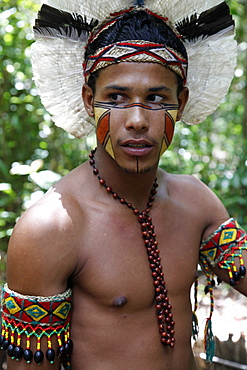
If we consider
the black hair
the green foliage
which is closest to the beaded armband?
the black hair

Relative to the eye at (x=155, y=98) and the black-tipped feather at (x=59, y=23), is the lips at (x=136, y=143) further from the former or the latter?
the black-tipped feather at (x=59, y=23)

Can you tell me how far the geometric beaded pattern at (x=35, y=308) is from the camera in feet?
5.15

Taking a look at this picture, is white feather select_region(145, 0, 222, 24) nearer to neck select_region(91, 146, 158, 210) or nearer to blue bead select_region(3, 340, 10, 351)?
neck select_region(91, 146, 158, 210)

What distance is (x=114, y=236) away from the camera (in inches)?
69.0

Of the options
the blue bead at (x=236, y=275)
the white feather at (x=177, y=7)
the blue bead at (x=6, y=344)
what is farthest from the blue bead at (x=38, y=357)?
the white feather at (x=177, y=7)

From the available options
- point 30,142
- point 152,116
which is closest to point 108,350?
point 152,116

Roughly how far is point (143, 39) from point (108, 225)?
686mm

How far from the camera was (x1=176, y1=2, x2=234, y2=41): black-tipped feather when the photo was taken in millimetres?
1850

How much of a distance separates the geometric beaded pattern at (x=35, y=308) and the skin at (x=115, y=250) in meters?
0.03

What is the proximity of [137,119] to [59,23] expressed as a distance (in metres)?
0.54

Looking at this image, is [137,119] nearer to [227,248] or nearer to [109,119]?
[109,119]

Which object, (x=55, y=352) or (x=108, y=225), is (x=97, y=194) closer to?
(x=108, y=225)

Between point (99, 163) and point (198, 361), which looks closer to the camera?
point (99, 163)

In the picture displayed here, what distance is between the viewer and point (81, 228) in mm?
1689
